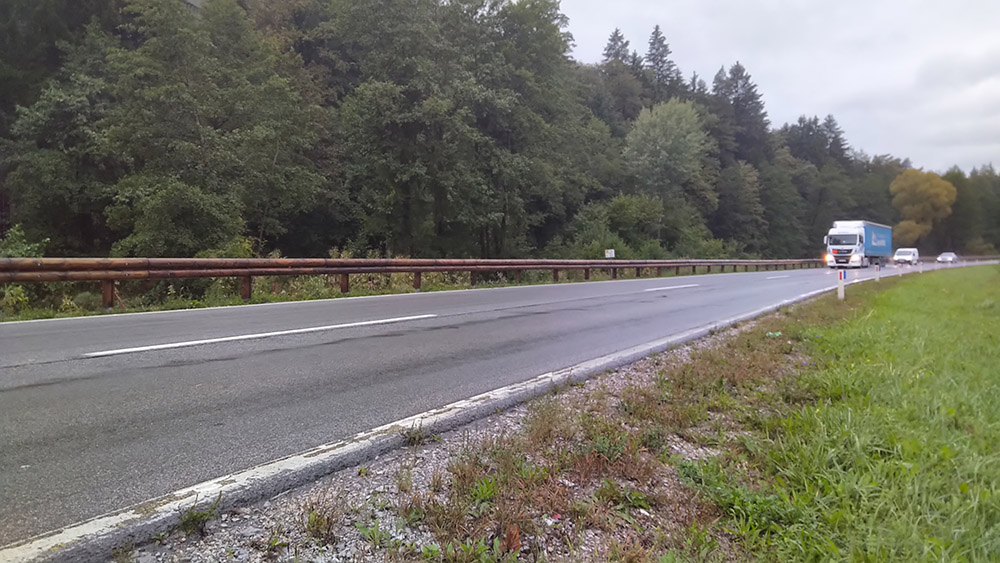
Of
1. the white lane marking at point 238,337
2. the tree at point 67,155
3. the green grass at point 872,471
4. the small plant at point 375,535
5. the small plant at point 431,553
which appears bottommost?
the green grass at point 872,471

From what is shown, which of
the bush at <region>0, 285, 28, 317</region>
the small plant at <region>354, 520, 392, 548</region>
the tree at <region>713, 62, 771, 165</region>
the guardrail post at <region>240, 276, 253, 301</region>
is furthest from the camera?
the tree at <region>713, 62, 771, 165</region>

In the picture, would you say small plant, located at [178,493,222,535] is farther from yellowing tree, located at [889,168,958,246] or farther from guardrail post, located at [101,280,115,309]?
yellowing tree, located at [889,168,958,246]

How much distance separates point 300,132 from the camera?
23688 mm

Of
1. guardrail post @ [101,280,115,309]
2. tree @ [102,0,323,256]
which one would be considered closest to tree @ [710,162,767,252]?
tree @ [102,0,323,256]

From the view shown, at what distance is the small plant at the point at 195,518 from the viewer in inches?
85.7

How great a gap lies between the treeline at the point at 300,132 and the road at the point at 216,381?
9.90 m

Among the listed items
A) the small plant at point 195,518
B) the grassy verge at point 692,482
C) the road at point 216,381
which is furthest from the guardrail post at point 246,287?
the small plant at point 195,518

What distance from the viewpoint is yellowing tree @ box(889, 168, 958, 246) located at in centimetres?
7938

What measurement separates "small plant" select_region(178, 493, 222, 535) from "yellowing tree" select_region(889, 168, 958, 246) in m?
98.0

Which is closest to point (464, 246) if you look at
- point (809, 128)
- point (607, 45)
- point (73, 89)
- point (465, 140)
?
point (465, 140)

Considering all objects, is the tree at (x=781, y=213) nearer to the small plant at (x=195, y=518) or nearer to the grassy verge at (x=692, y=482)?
the grassy verge at (x=692, y=482)

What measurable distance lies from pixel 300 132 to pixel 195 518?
24077 millimetres

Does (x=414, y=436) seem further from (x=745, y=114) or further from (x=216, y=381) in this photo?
(x=745, y=114)

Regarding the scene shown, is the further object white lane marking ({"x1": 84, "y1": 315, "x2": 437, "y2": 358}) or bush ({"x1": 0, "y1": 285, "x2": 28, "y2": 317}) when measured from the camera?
bush ({"x1": 0, "y1": 285, "x2": 28, "y2": 317})
